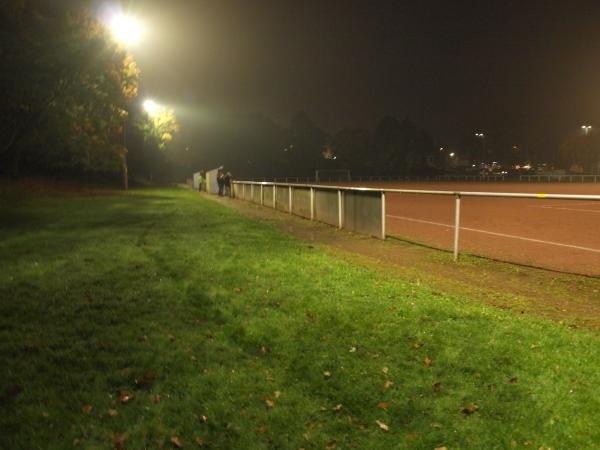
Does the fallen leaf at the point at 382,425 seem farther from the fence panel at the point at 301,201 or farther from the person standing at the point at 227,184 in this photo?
the person standing at the point at 227,184

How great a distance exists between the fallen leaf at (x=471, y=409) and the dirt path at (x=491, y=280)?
227cm

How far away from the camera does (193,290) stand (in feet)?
20.6

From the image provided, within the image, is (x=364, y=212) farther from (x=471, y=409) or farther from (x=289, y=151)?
(x=289, y=151)

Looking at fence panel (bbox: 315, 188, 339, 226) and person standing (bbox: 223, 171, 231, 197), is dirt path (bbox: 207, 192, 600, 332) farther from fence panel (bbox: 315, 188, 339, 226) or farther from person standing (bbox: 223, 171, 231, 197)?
person standing (bbox: 223, 171, 231, 197)

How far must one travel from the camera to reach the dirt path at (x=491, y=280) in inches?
222

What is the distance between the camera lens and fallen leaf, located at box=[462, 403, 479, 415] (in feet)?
10.8

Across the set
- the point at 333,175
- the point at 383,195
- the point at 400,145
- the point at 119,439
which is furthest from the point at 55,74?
the point at 400,145

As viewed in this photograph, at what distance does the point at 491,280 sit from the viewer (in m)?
7.13

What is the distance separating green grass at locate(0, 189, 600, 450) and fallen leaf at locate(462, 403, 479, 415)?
1.8 inches

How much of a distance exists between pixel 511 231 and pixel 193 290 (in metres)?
9.73

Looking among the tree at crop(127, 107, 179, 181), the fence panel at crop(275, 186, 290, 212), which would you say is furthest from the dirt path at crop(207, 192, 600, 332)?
the tree at crop(127, 107, 179, 181)

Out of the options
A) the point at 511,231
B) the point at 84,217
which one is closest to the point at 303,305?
the point at 511,231

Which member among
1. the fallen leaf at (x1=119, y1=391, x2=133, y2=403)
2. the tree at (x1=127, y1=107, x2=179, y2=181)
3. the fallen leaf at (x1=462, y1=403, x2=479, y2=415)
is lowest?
the fallen leaf at (x1=462, y1=403, x2=479, y2=415)

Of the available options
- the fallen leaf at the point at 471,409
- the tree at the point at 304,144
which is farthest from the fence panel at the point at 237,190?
the tree at the point at 304,144
